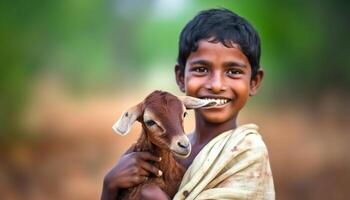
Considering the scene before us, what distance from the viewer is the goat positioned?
72.9 inches

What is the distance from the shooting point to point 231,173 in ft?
6.52

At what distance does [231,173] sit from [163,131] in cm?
25

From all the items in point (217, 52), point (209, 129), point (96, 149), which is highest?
point (217, 52)

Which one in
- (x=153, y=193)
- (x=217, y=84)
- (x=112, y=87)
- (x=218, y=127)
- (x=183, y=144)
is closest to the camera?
(x=183, y=144)

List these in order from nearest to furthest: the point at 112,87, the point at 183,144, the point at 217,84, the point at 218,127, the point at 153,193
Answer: the point at 183,144
the point at 153,193
the point at 217,84
the point at 218,127
the point at 112,87

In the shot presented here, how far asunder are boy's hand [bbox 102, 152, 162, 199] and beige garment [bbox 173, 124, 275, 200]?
0.35 feet

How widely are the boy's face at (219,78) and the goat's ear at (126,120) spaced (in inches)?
10.3

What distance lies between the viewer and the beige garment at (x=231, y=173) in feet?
6.47

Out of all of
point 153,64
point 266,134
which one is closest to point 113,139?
point 153,64

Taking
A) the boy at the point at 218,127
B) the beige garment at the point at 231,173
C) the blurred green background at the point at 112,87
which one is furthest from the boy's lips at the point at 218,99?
the blurred green background at the point at 112,87

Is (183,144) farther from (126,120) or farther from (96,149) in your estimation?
(96,149)

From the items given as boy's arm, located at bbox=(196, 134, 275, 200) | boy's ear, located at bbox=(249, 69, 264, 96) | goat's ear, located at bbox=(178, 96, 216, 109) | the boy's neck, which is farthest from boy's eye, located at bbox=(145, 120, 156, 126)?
boy's ear, located at bbox=(249, 69, 264, 96)

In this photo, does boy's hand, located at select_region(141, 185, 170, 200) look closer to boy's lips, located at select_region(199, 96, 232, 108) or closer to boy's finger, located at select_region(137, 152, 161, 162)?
boy's finger, located at select_region(137, 152, 161, 162)

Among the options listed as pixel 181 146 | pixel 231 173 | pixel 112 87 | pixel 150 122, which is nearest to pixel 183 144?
pixel 181 146
